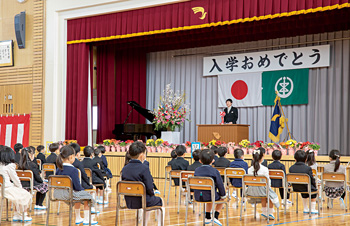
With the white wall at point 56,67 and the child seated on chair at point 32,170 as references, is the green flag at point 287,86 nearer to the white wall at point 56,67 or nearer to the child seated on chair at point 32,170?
the white wall at point 56,67

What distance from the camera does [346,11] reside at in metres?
12.2

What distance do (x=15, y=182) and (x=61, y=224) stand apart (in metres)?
0.92

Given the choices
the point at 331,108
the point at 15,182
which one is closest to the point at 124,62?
the point at 331,108

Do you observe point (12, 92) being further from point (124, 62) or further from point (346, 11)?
point (346, 11)

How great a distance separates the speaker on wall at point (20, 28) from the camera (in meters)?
16.2

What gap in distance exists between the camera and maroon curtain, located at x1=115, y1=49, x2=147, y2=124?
17.7m

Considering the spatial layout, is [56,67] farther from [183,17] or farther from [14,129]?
[183,17]

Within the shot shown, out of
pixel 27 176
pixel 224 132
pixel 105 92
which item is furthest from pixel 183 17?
pixel 27 176

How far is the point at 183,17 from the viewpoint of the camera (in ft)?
44.1

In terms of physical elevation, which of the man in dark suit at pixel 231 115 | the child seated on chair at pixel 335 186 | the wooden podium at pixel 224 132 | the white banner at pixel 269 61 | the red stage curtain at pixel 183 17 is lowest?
the child seated on chair at pixel 335 186

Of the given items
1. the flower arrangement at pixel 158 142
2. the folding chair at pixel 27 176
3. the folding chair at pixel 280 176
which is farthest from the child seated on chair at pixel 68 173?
the flower arrangement at pixel 158 142

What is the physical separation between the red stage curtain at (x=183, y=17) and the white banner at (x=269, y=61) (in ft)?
12.7

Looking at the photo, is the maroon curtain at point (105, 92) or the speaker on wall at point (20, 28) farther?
the maroon curtain at point (105, 92)

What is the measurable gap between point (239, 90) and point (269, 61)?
62.6 inches
